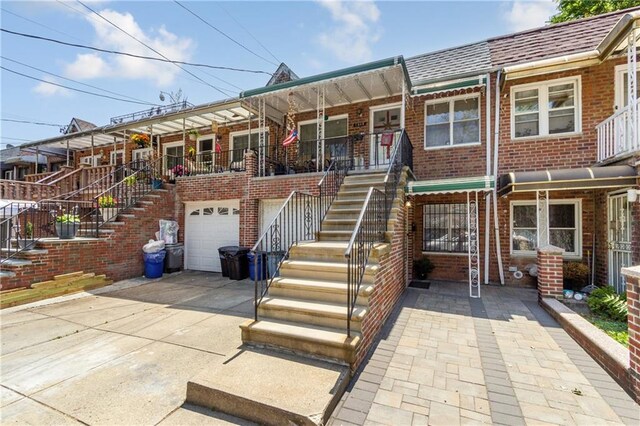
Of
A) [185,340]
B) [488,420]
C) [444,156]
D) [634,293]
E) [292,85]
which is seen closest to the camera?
[488,420]

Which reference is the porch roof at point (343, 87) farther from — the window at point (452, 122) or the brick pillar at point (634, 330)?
the brick pillar at point (634, 330)

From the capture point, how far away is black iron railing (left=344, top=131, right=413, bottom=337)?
11.8 ft

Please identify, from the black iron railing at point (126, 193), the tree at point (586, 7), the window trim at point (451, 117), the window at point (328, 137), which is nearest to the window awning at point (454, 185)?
the window trim at point (451, 117)

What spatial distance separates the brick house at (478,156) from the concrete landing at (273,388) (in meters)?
2.27

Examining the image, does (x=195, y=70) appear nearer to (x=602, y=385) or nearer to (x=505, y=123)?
(x=505, y=123)

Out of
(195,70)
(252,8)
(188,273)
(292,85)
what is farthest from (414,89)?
(195,70)

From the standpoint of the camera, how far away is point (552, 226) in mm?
7578

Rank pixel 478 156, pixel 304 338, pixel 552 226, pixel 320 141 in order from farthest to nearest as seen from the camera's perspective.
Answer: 1. pixel 320 141
2. pixel 478 156
3. pixel 552 226
4. pixel 304 338

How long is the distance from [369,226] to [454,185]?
119 inches

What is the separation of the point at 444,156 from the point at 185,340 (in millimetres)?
7934

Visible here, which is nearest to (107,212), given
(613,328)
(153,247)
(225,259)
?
(153,247)

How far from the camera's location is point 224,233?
9.52 m

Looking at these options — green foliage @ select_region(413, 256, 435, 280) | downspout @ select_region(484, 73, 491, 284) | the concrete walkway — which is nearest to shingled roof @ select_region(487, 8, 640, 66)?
downspout @ select_region(484, 73, 491, 284)

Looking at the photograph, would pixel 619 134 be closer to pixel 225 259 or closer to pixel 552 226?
pixel 552 226
